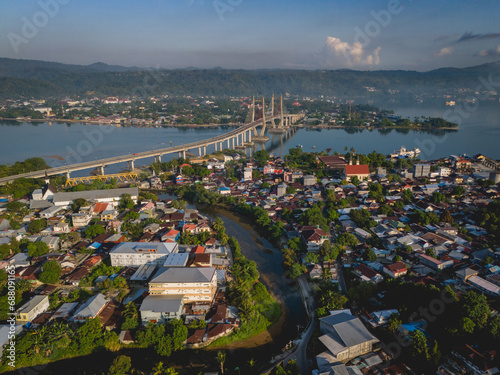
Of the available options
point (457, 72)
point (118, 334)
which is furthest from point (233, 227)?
point (457, 72)

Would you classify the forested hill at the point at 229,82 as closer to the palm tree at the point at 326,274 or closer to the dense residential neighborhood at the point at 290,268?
the dense residential neighborhood at the point at 290,268

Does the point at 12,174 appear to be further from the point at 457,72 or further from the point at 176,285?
the point at 457,72

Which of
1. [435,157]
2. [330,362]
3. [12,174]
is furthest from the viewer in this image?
[435,157]

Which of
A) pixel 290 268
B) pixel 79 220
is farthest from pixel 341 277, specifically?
pixel 79 220

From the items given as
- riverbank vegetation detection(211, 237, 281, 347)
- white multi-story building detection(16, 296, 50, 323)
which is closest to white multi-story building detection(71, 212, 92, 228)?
white multi-story building detection(16, 296, 50, 323)

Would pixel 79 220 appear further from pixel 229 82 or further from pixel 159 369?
pixel 229 82

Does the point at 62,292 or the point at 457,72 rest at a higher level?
the point at 457,72

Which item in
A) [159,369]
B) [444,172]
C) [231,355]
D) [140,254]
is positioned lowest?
[231,355]
